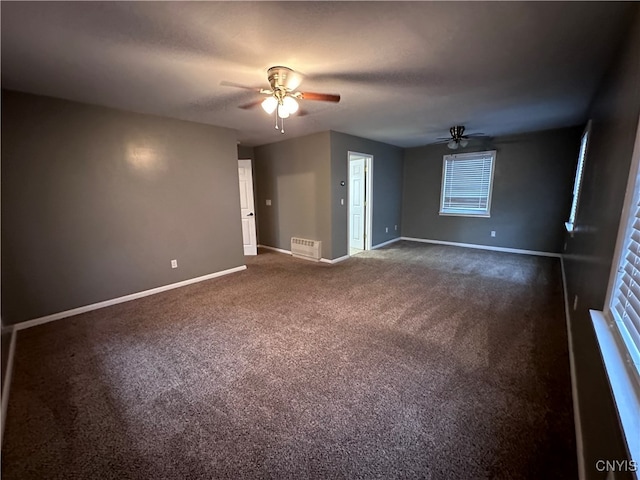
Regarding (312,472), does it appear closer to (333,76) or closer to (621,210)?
(621,210)

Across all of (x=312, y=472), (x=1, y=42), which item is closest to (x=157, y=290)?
(x=1, y=42)

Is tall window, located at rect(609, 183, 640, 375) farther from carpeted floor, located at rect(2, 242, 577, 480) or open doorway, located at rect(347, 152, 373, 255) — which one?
open doorway, located at rect(347, 152, 373, 255)

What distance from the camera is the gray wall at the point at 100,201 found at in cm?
264

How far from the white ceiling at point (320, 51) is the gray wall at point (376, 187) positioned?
1.56 m

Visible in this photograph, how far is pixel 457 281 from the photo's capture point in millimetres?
3893

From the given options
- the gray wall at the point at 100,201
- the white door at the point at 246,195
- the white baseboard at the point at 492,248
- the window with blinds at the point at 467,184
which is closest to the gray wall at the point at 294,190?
the white door at the point at 246,195

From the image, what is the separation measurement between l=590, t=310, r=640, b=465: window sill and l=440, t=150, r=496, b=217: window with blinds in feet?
16.3

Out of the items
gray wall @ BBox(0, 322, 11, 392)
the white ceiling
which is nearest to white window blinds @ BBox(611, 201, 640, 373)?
the white ceiling

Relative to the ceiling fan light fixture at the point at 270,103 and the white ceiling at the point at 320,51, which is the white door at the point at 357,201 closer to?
the white ceiling at the point at 320,51

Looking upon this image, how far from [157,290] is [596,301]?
4.44 meters

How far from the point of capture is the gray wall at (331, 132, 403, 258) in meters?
4.73

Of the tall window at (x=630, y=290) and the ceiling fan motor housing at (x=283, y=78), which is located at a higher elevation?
the ceiling fan motor housing at (x=283, y=78)

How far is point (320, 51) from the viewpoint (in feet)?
6.27

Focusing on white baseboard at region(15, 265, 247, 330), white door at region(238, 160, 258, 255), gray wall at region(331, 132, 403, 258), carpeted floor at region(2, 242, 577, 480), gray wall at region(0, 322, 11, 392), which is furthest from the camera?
white door at region(238, 160, 258, 255)
